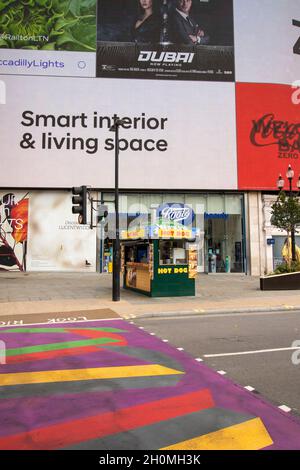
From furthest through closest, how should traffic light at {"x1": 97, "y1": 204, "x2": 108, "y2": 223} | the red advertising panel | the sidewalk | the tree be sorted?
the red advertising panel < the tree < traffic light at {"x1": 97, "y1": 204, "x2": 108, "y2": 223} < the sidewalk

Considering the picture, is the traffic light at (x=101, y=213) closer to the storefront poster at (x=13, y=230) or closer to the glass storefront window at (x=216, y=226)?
the glass storefront window at (x=216, y=226)

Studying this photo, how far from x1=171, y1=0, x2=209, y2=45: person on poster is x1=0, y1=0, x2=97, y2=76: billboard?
604 cm

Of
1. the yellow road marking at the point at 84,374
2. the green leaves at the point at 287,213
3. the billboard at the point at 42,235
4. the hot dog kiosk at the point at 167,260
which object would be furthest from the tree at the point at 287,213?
the yellow road marking at the point at 84,374

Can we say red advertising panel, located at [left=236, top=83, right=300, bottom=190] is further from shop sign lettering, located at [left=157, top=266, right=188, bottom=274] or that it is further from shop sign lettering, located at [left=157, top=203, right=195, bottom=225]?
shop sign lettering, located at [left=157, top=266, right=188, bottom=274]

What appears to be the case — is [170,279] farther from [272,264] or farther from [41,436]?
[272,264]

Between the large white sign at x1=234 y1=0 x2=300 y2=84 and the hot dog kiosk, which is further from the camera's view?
the large white sign at x1=234 y1=0 x2=300 y2=84

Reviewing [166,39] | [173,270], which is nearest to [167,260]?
[173,270]

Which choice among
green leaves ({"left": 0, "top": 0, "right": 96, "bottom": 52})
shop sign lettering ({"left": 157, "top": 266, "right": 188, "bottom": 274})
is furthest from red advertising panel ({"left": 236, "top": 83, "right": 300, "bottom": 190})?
shop sign lettering ({"left": 157, "top": 266, "right": 188, "bottom": 274})

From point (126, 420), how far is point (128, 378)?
1.54 metres

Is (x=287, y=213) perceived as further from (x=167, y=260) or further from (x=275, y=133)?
(x=275, y=133)

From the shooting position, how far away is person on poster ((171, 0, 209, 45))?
31.0 metres

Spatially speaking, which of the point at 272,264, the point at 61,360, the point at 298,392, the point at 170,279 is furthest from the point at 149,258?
the point at 272,264

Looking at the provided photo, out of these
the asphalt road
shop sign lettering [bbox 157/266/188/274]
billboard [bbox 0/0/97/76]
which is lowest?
the asphalt road
